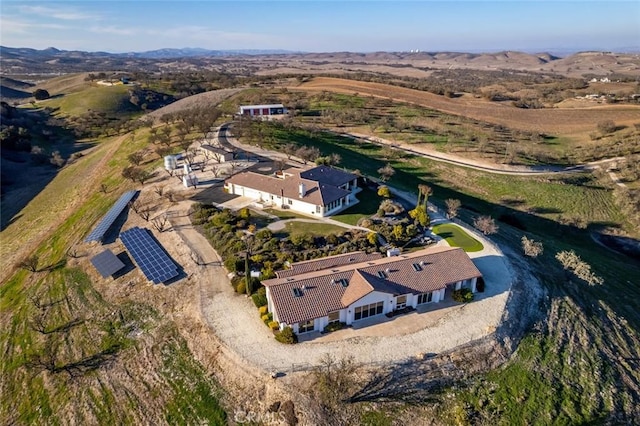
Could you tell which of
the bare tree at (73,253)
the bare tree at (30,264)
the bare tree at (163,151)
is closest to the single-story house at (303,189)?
the bare tree at (163,151)

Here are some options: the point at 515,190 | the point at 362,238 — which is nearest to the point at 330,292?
the point at 362,238

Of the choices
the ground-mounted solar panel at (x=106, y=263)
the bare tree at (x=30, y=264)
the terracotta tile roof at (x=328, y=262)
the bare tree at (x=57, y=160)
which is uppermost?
the terracotta tile roof at (x=328, y=262)

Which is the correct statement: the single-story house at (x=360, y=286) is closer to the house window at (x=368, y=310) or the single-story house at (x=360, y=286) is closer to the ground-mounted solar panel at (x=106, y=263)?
the house window at (x=368, y=310)

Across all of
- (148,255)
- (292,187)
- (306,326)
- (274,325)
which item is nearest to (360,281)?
(306,326)

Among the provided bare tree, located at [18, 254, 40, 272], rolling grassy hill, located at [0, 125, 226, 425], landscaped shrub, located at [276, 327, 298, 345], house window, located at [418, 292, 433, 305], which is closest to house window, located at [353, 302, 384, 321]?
house window, located at [418, 292, 433, 305]

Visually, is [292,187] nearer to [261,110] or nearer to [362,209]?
[362,209]

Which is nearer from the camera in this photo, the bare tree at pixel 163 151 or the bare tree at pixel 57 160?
the bare tree at pixel 163 151
